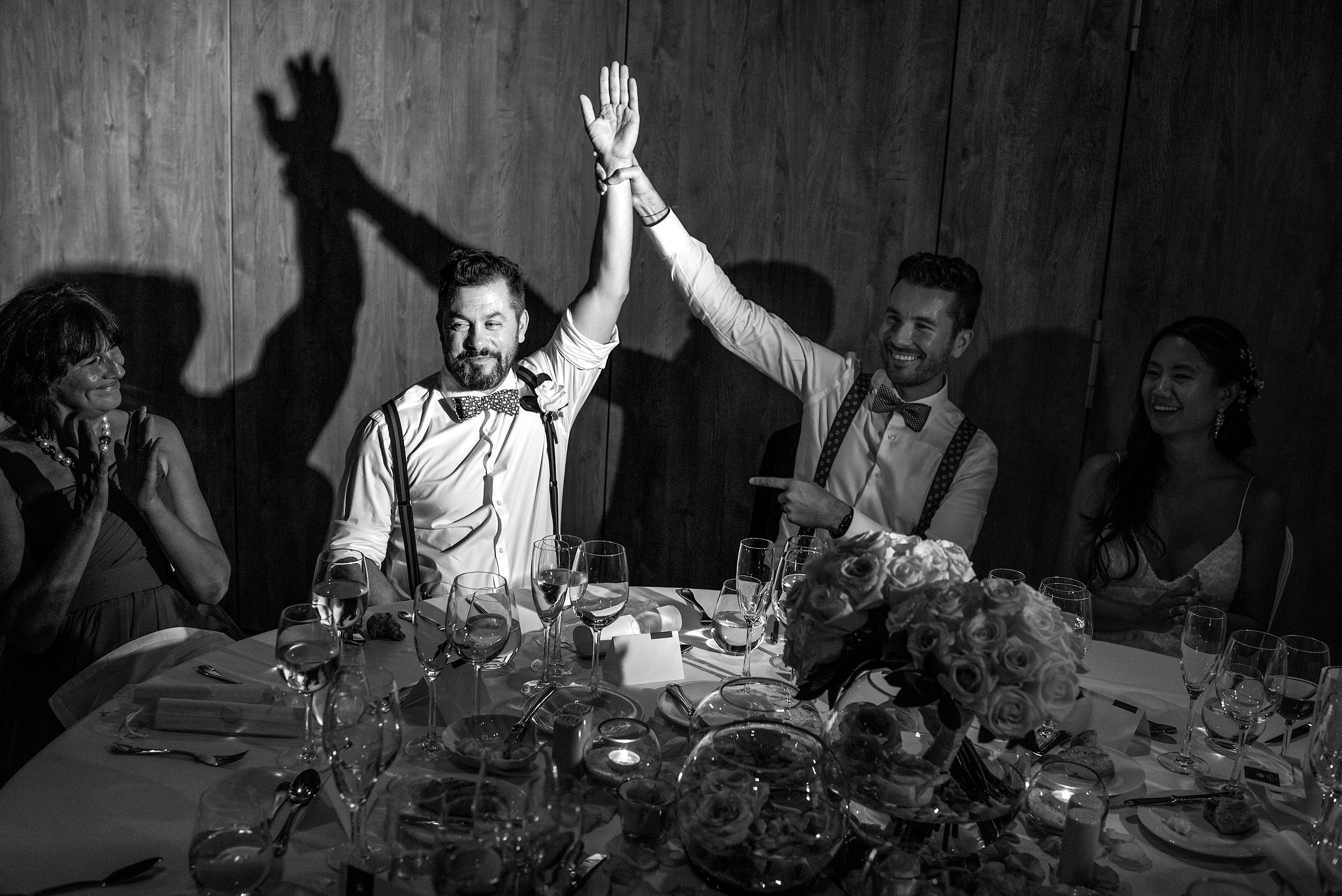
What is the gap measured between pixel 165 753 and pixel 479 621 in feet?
1.61

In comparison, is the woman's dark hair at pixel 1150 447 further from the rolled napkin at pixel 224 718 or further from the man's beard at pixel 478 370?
the rolled napkin at pixel 224 718

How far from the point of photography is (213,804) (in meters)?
1.20

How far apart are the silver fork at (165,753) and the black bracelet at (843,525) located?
1640mm

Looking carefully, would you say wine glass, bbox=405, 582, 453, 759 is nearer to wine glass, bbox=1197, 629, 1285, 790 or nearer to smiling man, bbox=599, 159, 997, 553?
wine glass, bbox=1197, 629, 1285, 790

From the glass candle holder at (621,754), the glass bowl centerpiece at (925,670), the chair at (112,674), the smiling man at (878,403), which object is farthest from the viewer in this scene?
the smiling man at (878,403)

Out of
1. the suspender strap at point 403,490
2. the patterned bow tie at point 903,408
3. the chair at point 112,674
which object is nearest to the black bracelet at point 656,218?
the patterned bow tie at point 903,408

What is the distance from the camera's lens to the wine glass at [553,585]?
167cm

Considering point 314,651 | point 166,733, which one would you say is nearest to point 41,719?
point 166,733

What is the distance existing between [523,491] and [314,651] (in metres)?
1.30

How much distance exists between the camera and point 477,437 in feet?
8.95

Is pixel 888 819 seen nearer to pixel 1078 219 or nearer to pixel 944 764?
pixel 944 764

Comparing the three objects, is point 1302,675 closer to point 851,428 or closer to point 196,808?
point 851,428

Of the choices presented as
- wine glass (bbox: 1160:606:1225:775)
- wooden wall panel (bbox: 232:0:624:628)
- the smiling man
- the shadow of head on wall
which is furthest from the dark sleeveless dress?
the shadow of head on wall

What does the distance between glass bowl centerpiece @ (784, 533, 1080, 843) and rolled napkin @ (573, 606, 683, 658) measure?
0.57 metres
